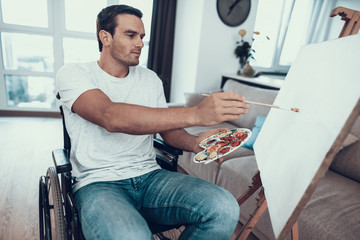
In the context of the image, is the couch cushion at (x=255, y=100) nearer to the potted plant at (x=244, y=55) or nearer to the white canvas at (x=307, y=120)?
the potted plant at (x=244, y=55)

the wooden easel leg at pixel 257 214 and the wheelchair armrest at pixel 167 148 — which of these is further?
the wheelchair armrest at pixel 167 148

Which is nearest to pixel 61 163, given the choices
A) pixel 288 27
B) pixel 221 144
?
pixel 221 144

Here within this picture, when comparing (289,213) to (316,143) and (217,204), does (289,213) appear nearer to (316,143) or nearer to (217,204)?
(316,143)

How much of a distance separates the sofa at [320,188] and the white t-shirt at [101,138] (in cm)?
67

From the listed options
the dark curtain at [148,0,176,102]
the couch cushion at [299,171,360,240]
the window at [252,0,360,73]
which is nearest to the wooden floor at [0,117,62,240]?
the couch cushion at [299,171,360,240]

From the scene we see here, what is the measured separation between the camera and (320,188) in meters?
1.32

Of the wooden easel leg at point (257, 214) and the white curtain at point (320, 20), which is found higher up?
the white curtain at point (320, 20)

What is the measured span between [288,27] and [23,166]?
14.4ft

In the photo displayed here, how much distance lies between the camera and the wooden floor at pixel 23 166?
150 cm

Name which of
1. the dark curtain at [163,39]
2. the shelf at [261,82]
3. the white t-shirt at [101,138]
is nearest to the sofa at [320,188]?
the shelf at [261,82]

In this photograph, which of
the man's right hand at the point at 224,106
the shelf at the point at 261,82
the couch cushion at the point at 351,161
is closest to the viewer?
the man's right hand at the point at 224,106

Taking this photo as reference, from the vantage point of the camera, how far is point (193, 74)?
10.1 ft

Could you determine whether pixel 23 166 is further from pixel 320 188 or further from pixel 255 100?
pixel 320 188

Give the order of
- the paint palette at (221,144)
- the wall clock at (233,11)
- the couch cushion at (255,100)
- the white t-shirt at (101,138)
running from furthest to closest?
the wall clock at (233,11), the couch cushion at (255,100), the white t-shirt at (101,138), the paint palette at (221,144)
